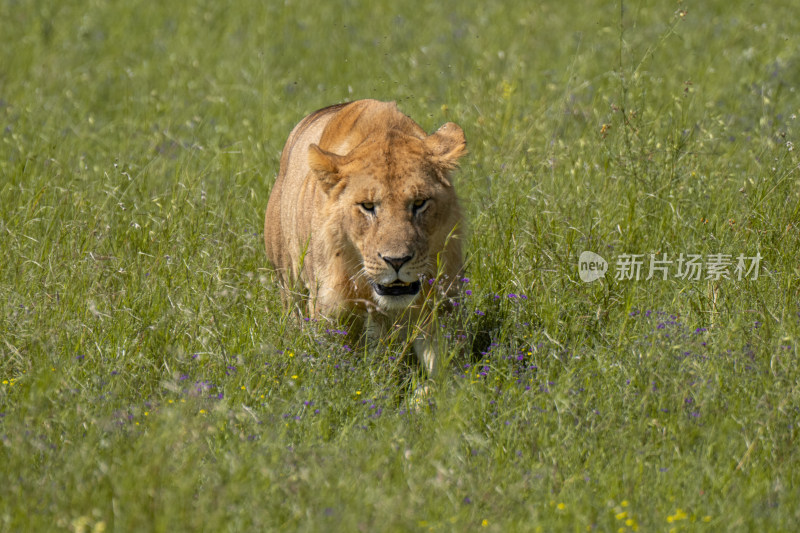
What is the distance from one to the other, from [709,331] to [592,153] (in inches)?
89.3

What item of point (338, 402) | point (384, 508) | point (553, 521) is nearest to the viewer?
point (384, 508)

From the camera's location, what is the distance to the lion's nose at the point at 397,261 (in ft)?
14.2

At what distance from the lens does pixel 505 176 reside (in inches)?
245

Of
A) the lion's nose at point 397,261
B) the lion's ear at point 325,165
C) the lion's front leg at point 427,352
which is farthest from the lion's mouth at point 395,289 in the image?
the lion's ear at point 325,165

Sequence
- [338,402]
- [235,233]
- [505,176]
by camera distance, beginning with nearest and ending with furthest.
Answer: [338,402]
[235,233]
[505,176]

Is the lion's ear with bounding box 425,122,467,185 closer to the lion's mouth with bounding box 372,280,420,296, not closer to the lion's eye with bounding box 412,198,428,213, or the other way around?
the lion's eye with bounding box 412,198,428,213

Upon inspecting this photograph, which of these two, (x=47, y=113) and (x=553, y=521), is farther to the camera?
(x=47, y=113)

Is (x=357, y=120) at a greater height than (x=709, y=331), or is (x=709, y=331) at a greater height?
(x=357, y=120)

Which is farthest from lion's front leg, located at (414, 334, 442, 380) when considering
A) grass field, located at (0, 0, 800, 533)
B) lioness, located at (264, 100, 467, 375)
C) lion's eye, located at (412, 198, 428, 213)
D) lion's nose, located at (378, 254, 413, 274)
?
lion's eye, located at (412, 198, 428, 213)

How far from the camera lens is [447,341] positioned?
463 cm

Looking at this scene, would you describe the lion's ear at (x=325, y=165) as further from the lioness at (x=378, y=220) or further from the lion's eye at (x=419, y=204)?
A: the lion's eye at (x=419, y=204)

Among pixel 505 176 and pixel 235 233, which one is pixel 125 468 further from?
pixel 505 176

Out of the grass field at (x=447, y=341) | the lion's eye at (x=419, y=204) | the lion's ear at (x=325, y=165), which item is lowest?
the grass field at (x=447, y=341)

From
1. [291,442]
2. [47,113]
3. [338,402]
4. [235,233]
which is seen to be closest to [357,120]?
[235,233]
